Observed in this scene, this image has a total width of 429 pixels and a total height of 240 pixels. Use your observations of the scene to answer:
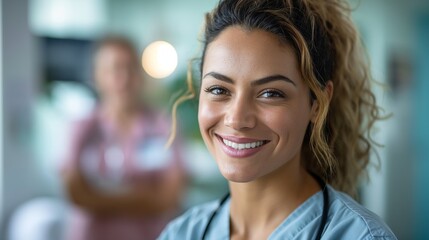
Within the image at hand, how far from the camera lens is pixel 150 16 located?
3516mm

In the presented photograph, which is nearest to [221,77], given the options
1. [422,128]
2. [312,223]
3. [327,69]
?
[327,69]

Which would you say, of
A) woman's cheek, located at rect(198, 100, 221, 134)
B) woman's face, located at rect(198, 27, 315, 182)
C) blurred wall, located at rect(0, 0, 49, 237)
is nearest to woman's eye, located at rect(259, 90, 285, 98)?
woman's face, located at rect(198, 27, 315, 182)

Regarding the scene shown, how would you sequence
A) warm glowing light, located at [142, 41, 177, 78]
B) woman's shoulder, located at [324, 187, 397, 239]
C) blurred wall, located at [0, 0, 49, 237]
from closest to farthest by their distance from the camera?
woman's shoulder, located at [324, 187, 397, 239], blurred wall, located at [0, 0, 49, 237], warm glowing light, located at [142, 41, 177, 78]

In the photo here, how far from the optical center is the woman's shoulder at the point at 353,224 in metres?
1.06

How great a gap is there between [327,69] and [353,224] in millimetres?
348

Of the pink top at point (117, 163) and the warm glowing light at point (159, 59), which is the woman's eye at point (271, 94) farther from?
the warm glowing light at point (159, 59)

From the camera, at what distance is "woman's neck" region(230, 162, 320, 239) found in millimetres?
1253

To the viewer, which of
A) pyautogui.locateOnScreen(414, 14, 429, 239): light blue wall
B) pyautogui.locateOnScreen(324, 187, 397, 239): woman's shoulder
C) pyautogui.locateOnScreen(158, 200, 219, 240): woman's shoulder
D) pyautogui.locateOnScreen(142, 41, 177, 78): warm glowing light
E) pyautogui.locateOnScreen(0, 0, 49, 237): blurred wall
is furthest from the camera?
pyautogui.locateOnScreen(414, 14, 429, 239): light blue wall

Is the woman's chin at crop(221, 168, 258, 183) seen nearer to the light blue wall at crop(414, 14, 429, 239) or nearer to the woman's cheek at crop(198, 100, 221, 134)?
the woman's cheek at crop(198, 100, 221, 134)

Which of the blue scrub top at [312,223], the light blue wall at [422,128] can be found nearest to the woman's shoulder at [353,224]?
the blue scrub top at [312,223]

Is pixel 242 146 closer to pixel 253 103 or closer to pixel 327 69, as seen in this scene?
pixel 253 103

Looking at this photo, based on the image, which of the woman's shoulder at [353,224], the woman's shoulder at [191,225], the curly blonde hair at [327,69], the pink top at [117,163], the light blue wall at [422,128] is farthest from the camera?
the light blue wall at [422,128]

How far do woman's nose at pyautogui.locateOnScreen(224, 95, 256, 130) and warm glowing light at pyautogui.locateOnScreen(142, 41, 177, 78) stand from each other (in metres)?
2.31

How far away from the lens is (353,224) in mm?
1089
